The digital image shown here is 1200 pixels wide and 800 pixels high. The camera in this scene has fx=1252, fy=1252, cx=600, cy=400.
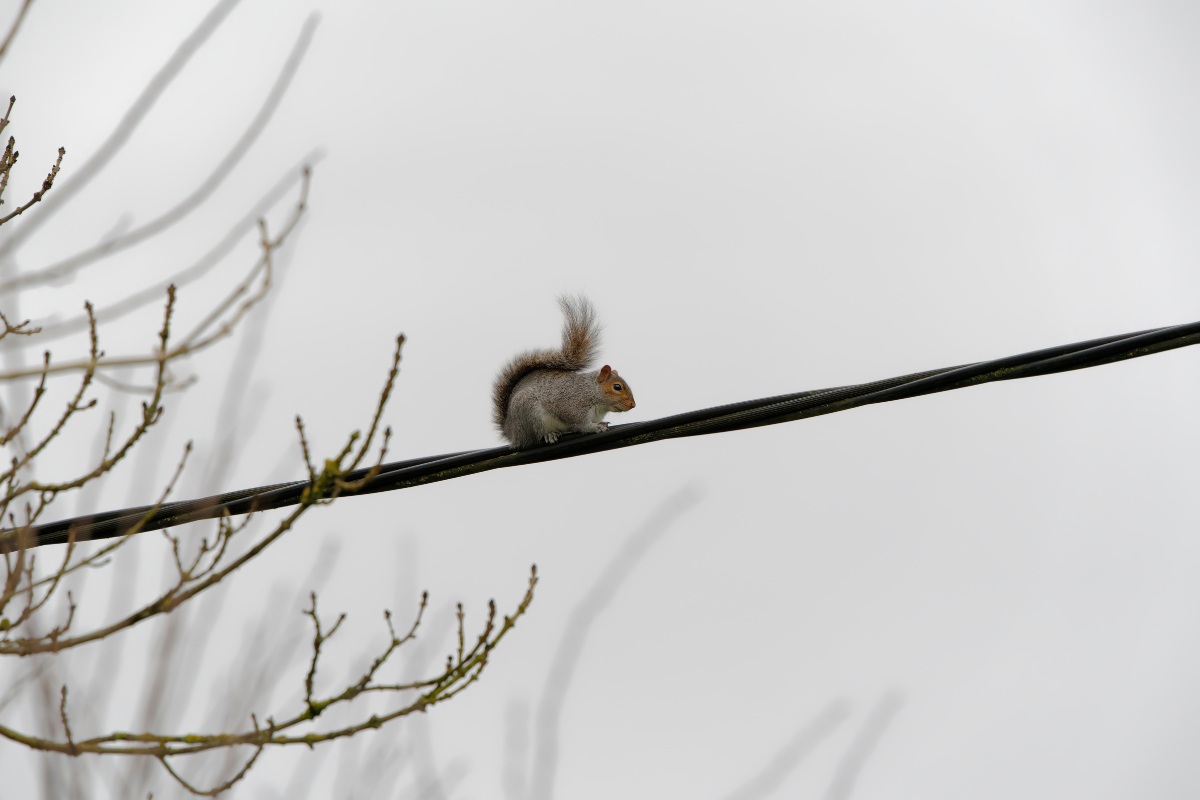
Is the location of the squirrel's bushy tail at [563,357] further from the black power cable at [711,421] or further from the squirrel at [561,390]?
the black power cable at [711,421]

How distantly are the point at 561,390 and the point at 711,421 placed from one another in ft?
7.38

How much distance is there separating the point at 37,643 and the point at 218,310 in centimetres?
73

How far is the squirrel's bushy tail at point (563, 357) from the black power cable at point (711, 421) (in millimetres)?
2204

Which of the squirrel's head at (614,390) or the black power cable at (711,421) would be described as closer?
the black power cable at (711,421)

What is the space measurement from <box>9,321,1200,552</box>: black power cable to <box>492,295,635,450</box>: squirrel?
192 centimetres

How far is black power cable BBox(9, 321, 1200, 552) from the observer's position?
315 centimetres

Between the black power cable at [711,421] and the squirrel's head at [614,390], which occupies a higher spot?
the squirrel's head at [614,390]

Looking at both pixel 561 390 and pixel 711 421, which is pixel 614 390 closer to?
pixel 561 390

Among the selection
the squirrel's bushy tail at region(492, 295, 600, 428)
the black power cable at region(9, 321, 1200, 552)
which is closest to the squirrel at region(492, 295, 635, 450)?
the squirrel's bushy tail at region(492, 295, 600, 428)

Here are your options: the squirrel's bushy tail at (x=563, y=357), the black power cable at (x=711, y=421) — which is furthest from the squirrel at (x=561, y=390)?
the black power cable at (x=711, y=421)

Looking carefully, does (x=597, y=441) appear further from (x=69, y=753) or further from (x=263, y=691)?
(x=69, y=753)

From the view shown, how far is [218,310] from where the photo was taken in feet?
7.74

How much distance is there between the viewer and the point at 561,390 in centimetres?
567

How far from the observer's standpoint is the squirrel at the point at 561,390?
5.61 meters
